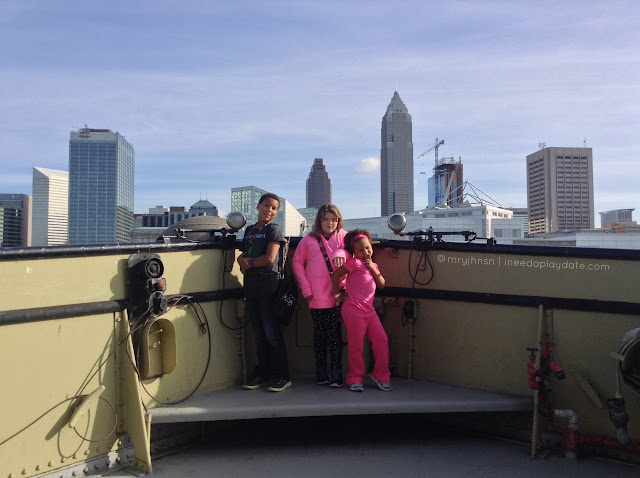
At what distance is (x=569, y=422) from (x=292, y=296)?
2.23 meters

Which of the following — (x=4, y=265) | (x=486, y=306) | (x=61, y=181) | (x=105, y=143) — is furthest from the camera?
(x=105, y=143)

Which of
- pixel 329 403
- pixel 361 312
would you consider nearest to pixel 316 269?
pixel 361 312

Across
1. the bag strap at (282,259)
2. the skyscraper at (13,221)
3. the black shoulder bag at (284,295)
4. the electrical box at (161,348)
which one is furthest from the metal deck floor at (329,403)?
the skyscraper at (13,221)

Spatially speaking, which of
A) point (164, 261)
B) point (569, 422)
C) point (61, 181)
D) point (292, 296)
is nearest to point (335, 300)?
point (292, 296)

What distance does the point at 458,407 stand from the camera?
362 centimetres

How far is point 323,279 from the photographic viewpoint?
4043 millimetres

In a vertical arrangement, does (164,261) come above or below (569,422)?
above

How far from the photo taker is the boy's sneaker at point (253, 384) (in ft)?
13.5

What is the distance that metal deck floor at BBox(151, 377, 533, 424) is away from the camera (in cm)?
352

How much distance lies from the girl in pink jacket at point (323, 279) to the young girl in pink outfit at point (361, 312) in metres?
0.09

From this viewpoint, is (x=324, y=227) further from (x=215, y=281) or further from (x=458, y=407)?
(x=458, y=407)

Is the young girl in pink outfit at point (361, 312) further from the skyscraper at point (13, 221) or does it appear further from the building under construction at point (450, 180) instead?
the building under construction at point (450, 180)

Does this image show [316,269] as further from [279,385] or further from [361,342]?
[279,385]

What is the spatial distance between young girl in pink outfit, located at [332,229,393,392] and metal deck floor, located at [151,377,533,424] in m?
0.14
